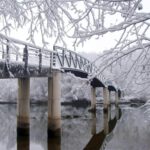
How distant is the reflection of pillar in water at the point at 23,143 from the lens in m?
17.1

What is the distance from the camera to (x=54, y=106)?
20531mm

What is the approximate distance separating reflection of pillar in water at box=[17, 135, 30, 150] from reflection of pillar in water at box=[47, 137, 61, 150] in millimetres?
1196

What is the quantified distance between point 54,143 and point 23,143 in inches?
68.0

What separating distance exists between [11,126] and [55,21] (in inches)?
849

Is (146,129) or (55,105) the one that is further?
(146,129)

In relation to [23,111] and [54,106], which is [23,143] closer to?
[23,111]

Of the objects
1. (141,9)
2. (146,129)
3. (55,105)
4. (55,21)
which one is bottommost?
(146,129)

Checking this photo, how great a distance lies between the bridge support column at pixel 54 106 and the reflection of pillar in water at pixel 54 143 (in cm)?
52

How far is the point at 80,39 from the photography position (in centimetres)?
355

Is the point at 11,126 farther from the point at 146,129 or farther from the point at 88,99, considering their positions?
the point at 88,99

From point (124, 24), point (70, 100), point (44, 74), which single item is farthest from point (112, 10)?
point (70, 100)

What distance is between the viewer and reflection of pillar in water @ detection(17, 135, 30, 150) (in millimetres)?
17109

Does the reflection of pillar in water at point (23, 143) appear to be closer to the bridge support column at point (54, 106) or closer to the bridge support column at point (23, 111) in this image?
the bridge support column at point (23, 111)

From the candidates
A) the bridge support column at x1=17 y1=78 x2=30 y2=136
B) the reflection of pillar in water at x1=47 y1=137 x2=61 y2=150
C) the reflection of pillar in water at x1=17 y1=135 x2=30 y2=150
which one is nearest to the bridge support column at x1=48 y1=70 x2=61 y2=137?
the reflection of pillar in water at x1=47 y1=137 x2=61 y2=150
